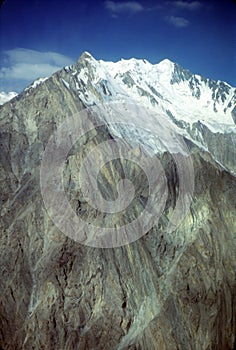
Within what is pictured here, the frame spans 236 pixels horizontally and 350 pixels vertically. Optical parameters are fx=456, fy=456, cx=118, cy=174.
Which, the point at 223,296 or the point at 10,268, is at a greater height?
the point at 10,268

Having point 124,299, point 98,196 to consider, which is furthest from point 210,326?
point 98,196

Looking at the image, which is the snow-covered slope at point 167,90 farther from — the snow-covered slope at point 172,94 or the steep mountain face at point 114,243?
the steep mountain face at point 114,243

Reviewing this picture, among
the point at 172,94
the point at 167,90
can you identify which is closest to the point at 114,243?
the point at 167,90

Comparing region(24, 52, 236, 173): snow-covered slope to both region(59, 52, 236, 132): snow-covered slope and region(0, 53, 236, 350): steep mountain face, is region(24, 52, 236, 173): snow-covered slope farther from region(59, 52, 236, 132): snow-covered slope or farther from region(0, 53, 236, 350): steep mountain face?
region(0, 53, 236, 350): steep mountain face

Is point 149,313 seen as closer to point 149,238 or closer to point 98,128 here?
point 149,238

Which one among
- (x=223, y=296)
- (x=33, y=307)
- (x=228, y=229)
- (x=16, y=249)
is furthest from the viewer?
(x=16, y=249)

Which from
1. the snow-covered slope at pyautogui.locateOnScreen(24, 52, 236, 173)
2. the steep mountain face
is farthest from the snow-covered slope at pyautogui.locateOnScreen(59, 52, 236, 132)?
the steep mountain face

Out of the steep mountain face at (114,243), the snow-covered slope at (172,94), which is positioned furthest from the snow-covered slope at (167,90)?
the steep mountain face at (114,243)

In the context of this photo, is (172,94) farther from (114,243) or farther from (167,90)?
(114,243)
